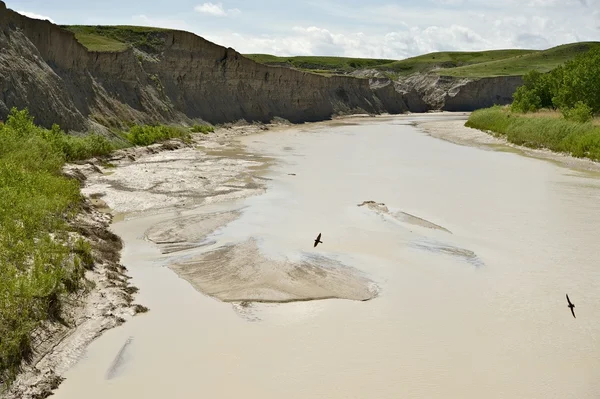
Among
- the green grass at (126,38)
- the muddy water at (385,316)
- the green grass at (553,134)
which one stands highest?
the green grass at (126,38)

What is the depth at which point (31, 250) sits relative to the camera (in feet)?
31.7

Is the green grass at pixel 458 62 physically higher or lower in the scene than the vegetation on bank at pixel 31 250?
higher

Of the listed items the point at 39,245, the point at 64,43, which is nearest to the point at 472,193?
the point at 39,245

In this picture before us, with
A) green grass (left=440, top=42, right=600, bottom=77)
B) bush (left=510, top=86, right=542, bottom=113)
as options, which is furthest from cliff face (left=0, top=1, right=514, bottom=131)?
green grass (left=440, top=42, right=600, bottom=77)

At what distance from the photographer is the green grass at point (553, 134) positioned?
31781mm

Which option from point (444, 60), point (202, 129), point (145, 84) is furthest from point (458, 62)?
point (145, 84)

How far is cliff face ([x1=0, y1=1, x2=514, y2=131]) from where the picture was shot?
94.7ft

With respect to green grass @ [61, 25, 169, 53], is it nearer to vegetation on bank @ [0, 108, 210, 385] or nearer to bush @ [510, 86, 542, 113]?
vegetation on bank @ [0, 108, 210, 385]

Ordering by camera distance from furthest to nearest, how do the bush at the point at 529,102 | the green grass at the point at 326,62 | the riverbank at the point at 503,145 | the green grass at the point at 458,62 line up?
the green grass at the point at 326,62, the green grass at the point at 458,62, the bush at the point at 529,102, the riverbank at the point at 503,145

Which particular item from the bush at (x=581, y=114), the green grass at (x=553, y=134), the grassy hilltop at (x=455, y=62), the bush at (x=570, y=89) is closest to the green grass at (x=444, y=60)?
the grassy hilltop at (x=455, y=62)

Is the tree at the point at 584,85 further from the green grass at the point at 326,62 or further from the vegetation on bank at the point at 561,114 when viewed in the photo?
the green grass at the point at 326,62

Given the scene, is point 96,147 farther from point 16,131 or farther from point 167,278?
point 167,278

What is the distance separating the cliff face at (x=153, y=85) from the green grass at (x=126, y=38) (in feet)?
2.28

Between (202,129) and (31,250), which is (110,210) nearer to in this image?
(31,250)
